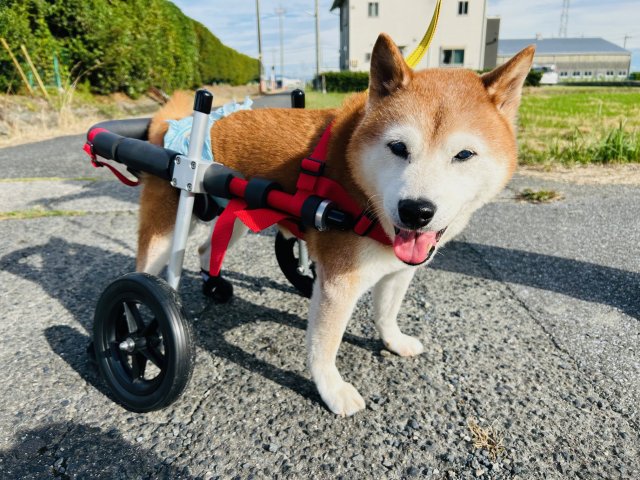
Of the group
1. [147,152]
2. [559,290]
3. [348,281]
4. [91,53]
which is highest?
[91,53]

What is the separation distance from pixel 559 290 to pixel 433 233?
1727 millimetres

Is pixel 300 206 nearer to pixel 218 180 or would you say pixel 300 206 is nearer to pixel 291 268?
pixel 218 180

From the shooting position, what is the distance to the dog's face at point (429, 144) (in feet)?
5.51

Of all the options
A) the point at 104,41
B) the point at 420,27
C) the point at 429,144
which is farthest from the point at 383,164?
the point at 420,27

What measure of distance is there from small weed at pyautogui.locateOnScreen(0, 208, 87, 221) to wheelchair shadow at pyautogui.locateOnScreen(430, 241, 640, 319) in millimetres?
3700

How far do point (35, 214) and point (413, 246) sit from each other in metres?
4.26

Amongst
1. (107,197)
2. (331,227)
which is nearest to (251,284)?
(331,227)

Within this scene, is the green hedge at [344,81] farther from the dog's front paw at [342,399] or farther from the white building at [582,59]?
the white building at [582,59]

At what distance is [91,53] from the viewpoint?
515 inches

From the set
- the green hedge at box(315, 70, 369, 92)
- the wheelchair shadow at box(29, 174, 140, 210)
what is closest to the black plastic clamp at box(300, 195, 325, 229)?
the wheelchair shadow at box(29, 174, 140, 210)

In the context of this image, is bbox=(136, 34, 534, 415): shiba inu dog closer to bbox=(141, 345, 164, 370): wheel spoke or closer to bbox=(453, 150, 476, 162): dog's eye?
bbox=(453, 150, 476, 162): dog's eye

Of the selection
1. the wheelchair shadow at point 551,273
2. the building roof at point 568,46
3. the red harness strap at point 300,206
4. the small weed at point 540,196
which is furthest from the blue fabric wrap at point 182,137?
the building roof at point 568,46

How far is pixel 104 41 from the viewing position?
1315 cm

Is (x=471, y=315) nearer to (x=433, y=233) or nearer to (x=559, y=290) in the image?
(x=559, y=290)
